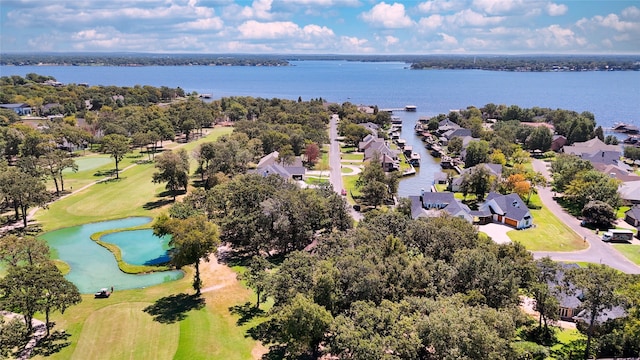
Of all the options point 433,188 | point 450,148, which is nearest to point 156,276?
point 433,188

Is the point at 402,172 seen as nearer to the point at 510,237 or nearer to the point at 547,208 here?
the point at 547,208

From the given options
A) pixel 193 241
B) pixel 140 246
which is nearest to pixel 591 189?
pixel 193 241

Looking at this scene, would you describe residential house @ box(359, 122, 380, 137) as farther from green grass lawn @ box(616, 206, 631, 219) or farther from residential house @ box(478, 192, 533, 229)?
green grass lawn @ box(616, 206, 631, 219)

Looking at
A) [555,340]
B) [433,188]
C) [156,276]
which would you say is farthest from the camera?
[433,188]

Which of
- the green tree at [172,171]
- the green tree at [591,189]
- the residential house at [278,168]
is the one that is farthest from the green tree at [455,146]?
the green tree at [172,171]

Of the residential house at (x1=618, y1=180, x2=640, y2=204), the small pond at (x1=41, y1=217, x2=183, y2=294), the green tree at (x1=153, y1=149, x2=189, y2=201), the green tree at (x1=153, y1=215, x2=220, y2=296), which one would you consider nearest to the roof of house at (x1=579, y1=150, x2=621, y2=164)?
the residential house at (x1=618, y1=180, x2=640, y2=204)

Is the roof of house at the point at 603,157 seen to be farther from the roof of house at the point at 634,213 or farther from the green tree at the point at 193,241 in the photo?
the green tree at the point at 193,241
